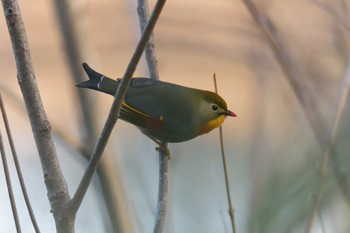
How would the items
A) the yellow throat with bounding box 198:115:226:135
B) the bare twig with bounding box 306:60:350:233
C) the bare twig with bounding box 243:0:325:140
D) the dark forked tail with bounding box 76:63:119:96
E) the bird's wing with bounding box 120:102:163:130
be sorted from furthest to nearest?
the yellow throat with bounding box 198:115:226:135, the bird's wing with bounding box 120:102:163:130, the dark forked tail with bounding box 76:63:119:96, the bare twig with bounding box 243:0:325:140, the bare twig with bounding box 306:60:350:233

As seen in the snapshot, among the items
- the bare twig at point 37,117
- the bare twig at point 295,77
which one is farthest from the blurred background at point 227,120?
the bare twig at point 37,117

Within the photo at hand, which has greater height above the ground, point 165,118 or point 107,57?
point 107,57

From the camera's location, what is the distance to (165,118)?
1288mm

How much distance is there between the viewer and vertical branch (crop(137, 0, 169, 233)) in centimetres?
100

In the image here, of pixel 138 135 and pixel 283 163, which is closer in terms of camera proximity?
pixel 283 163

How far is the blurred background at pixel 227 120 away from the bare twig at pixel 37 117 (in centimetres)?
12

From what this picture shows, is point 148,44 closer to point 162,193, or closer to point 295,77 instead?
point 162,193

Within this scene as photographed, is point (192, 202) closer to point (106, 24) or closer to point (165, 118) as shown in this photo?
point (165, 118)

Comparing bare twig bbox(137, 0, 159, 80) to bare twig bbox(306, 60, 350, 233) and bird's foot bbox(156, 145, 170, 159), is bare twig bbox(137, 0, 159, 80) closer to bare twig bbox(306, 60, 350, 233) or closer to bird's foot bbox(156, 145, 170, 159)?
bird's foot bbox(156, 145, 170, 159)

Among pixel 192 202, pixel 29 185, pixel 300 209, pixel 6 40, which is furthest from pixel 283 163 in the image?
pixel 6 40

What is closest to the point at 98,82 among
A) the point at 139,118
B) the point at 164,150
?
the point at 139,118

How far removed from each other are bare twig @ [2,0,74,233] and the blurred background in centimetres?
12

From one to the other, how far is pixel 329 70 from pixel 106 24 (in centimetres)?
106

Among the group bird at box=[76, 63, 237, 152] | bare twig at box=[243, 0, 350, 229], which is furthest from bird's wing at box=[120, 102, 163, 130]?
bare twig at box=[243, 0, 350, 229]
